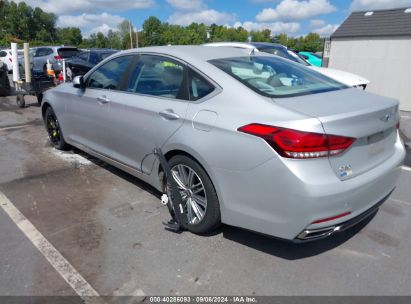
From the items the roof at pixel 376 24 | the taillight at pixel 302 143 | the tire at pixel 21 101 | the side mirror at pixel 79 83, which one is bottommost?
the tire at pixel 21 101

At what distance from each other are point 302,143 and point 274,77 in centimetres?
111

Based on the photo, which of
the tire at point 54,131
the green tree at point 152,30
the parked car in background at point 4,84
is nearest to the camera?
the tire at point 54,131

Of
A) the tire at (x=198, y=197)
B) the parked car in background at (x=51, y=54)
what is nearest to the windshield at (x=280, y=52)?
the tire at (x=198, y=197)

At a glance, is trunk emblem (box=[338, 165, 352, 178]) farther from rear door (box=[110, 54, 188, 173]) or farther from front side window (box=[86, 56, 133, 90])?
front side window (box=[86, 56, 133, 90])

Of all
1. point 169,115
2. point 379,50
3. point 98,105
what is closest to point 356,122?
point 169,115

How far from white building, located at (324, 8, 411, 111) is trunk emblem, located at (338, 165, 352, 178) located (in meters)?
10.9

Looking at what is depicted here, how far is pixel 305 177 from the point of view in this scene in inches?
98.1

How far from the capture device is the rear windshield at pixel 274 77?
3.10 m

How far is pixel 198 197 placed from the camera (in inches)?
130

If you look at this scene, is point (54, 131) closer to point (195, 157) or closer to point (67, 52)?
point (195, 157)

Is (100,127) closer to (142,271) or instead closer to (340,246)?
(142,271)

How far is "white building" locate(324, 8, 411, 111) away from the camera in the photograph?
12172mm

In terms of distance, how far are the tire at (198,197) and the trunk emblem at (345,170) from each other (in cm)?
101

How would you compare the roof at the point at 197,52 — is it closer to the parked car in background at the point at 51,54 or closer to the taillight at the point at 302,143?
the taillight at the point at 302,143
